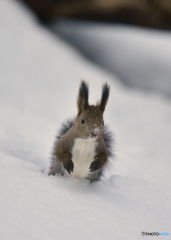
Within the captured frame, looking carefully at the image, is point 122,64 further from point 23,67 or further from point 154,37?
point 23,67

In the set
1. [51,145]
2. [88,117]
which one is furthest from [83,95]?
[51,145]

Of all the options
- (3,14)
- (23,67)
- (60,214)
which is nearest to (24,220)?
(60,214)

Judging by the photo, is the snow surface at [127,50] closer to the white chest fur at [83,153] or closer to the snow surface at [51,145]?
the snow surface at [51,145]

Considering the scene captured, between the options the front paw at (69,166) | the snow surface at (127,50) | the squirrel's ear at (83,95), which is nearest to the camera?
the front paw at (69,166)

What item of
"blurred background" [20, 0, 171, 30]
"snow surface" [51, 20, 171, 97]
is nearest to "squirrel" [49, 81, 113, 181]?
"blurred background" [20, 0, 171, 30]

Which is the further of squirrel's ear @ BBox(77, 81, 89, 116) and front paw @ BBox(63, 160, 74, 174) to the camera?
squirrel's ear @ BBox(77, 81, 89, 116)

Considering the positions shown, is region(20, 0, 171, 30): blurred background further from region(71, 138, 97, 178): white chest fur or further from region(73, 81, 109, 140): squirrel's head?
region(71, 138, 97, 178): white chest fur

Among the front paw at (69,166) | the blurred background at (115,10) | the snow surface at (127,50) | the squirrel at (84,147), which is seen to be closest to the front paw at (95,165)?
the squirrel at (84,147)
